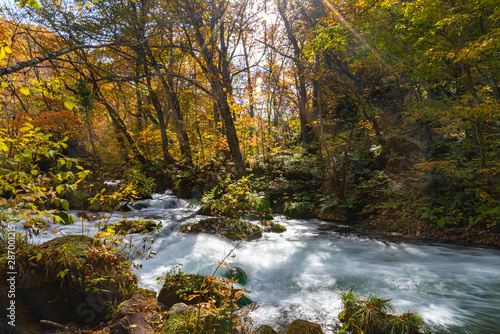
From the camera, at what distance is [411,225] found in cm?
756

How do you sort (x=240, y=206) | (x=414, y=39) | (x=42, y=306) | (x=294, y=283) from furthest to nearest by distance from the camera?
(x=240, y=206)
(x=414, y=39)
(x=294, y=283)
(x=42, y=306)

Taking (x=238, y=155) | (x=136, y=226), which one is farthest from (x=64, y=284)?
(x=238, y=155)

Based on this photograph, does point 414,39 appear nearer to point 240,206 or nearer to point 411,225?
point 411,225

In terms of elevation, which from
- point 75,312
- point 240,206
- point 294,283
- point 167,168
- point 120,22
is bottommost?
point 294,283

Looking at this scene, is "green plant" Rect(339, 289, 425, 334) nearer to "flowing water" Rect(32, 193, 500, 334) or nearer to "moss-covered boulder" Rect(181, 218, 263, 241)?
"flowing water" Rect(32, 193, 500, 334)

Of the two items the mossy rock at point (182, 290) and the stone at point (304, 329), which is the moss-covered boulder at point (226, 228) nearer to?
the mossy rock at point (182, 290)

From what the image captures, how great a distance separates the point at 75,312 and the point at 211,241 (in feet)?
11.9

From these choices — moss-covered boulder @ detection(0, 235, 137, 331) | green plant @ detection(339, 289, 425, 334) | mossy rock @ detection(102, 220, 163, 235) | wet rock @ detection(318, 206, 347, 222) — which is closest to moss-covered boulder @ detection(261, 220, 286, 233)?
wet rock @ detection(318, 206, 347, 222)

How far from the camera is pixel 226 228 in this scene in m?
7.34

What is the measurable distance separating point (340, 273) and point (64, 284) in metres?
4.78

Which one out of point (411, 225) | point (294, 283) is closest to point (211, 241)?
point (294, 283)

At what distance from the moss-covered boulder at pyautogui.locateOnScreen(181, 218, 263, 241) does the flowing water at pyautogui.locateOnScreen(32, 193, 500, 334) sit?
0.29m

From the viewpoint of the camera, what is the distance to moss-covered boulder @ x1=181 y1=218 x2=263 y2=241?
7082 millimetres

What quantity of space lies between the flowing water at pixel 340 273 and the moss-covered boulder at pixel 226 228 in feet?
0.96
